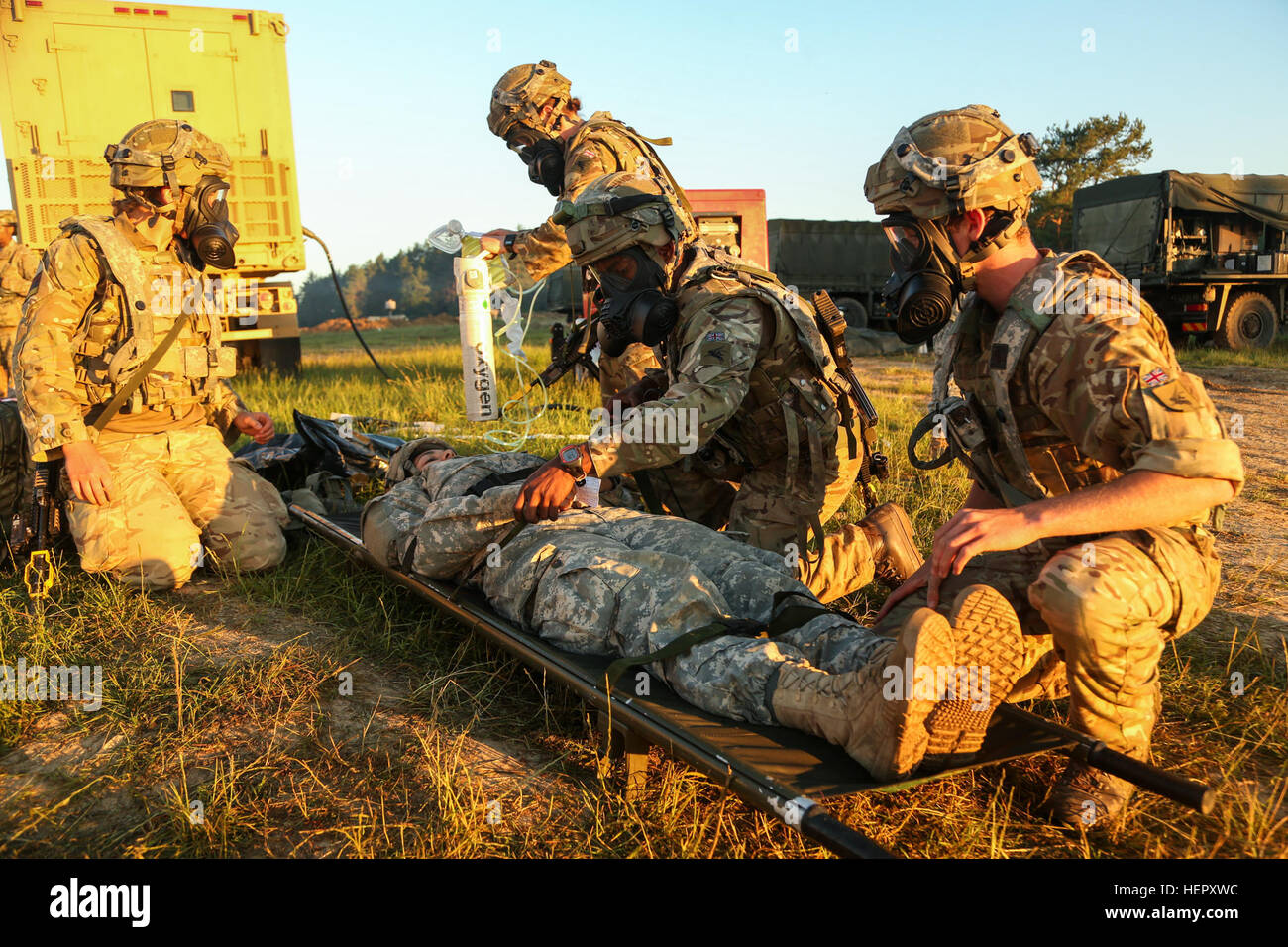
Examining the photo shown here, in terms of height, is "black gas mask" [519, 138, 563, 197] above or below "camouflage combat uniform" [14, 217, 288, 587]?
above

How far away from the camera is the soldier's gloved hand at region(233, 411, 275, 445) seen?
5145mm

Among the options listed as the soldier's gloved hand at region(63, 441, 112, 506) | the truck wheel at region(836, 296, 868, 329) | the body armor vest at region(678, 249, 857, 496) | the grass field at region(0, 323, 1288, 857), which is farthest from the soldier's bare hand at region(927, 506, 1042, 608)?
the truck wheel at region(836, 296, 868, 329)

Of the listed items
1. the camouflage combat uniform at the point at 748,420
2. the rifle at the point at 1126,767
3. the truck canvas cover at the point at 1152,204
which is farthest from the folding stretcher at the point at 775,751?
the truck canvas cover at the point at 1152,204

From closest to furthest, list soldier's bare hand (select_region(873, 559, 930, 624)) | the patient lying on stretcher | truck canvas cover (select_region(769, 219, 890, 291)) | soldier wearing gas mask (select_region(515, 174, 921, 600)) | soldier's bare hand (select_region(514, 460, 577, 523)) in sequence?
the patient lying on stretcher, soldier's bare hand (select_region(873, 559, 930, 624)), soldier's bare hand (select_region(514, 460, 577, 523)), soldier wearing gas mask (select_region(515, 174, 921, 600)), truck canvas cover (select_region(769, 219, 890, 291))

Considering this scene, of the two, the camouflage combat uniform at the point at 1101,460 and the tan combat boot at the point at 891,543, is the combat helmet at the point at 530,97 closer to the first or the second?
the tan combat boot at the point at 891,543

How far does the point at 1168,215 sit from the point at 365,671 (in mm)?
15736

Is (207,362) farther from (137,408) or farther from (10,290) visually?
(10,290)

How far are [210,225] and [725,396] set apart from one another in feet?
9.74

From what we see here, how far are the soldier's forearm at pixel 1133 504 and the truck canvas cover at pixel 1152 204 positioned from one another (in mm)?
15257

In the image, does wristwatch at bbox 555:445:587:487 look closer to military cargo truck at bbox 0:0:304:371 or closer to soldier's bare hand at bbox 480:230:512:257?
soldier's bare hand at bbox 480:230:512:257

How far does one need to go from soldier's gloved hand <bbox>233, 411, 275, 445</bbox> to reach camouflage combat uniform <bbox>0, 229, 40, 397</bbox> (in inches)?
160

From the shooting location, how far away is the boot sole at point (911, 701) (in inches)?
85.0

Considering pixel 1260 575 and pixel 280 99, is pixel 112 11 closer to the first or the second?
pixel 280 99
